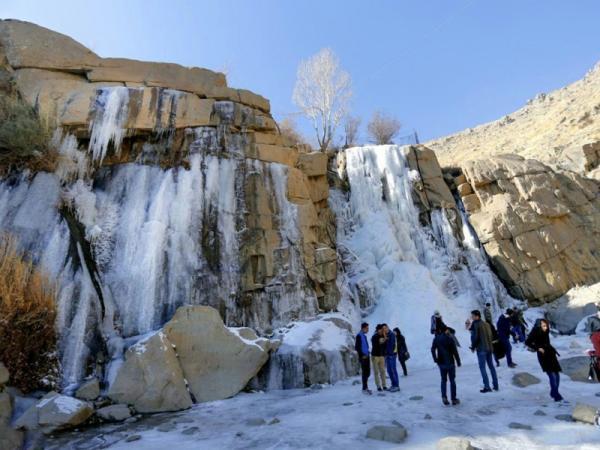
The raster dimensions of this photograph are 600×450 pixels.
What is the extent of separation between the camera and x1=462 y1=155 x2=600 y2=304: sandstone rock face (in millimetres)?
18953

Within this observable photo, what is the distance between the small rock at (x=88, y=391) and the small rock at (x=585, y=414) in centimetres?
895

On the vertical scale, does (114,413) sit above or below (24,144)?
below

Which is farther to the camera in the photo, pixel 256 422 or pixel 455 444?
pixel 256 422

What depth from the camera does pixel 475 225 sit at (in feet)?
66.3

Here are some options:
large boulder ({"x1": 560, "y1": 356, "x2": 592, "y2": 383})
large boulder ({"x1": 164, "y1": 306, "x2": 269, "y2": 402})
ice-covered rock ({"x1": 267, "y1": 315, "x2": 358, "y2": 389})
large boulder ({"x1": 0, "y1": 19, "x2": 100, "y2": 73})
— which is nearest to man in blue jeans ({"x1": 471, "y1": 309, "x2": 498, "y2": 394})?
→ large boulder ({"x1": 560, "y1": 356, "x2": 592, "y2": 383})

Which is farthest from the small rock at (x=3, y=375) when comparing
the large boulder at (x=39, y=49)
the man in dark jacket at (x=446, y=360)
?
the large boulder at (x=39, y=49)

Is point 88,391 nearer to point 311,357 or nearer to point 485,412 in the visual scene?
point 311,357

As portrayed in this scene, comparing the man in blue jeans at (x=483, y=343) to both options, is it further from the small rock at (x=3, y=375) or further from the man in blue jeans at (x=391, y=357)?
the small rock at (x=3, y=375)

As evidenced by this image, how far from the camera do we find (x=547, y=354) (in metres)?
7.57

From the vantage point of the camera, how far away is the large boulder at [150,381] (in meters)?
9.52

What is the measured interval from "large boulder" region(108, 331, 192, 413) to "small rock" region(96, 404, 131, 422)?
383mm

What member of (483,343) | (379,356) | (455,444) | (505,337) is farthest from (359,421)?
(505,337)

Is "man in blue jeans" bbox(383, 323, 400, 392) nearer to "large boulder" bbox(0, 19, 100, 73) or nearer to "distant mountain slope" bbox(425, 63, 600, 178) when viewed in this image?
"large boulder" bbox(0, 19, 100, 73)

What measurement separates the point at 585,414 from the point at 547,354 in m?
1.45
